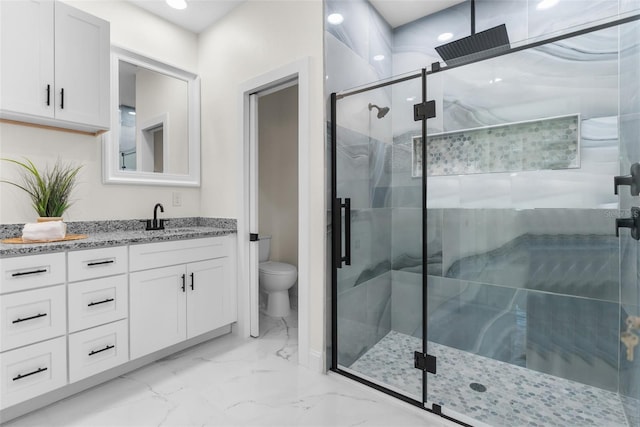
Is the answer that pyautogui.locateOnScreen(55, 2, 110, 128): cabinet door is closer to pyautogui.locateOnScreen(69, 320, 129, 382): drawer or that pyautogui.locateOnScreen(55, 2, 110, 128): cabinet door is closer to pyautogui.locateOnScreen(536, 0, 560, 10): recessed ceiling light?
pyautogui.locateOnScreen(69, 320, 129, 382): drawer

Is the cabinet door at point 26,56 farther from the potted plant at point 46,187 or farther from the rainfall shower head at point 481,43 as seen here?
the rainfall shower head at point 481,43

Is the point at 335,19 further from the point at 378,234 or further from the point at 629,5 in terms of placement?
the point at 629,5

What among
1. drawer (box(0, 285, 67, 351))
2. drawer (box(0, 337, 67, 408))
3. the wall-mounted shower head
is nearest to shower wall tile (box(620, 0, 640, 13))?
the wall-mounted shower head

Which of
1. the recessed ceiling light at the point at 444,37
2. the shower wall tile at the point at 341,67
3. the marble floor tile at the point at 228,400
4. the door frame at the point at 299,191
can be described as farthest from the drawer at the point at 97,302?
the recessed ceiling light at the point at 444,37

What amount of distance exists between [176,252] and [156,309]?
38cm

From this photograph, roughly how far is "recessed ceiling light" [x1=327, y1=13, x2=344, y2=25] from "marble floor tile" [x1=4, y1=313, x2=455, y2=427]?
7.41 feet

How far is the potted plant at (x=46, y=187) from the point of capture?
189 centimetres

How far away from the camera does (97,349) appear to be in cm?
171

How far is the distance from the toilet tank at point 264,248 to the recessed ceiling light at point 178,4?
6.83ft

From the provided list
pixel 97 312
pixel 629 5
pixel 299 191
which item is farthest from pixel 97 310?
pixel 629 5

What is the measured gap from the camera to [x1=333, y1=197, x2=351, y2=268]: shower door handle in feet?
6.32

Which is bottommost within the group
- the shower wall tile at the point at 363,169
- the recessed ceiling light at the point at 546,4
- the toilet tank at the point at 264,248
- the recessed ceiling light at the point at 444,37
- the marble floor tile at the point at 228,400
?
the marble floor tile at the point at 228,400

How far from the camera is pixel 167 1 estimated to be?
2344 millimetres

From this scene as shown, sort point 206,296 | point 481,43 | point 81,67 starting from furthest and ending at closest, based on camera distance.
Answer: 1. point 206,296
2. point 81,67
3. point 481,43
